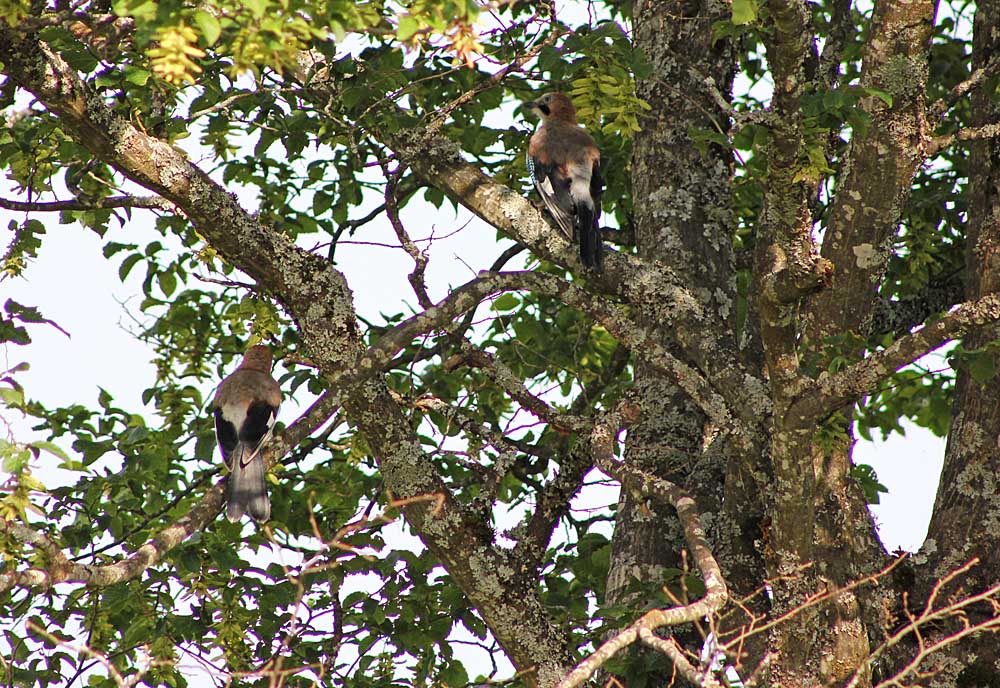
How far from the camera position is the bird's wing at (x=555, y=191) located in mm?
5723

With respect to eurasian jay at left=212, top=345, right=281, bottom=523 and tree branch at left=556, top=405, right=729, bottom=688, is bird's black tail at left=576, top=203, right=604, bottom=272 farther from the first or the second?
eurasian jay at left=212, top=345, right=281, bottom=523

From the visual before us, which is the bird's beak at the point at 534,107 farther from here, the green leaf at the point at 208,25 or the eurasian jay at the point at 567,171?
the green leaf at the point at 208,25

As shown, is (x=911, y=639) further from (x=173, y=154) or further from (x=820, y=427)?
(x=173, y=154)

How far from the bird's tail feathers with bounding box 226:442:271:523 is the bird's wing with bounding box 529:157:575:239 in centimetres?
190

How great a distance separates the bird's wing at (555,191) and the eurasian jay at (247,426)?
184 centimetres

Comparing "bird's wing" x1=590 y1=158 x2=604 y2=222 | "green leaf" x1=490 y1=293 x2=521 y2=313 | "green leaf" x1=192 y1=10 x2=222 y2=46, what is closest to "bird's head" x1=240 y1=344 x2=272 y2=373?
"green leaf" x1=490 y1=293 x2=521 y2=313

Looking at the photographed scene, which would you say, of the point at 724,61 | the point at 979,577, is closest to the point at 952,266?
the point at 724,61

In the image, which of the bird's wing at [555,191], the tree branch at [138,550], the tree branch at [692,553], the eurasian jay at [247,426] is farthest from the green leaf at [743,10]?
the eurasian jay at [247,426]

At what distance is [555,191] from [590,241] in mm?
841

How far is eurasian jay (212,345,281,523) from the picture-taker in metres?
5.62

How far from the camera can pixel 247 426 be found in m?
6.03

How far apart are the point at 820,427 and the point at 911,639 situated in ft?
4.14

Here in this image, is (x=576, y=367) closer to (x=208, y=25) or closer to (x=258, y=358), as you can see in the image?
(x=258, y=358)

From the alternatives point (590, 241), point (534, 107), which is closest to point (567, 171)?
point (534, 107)
